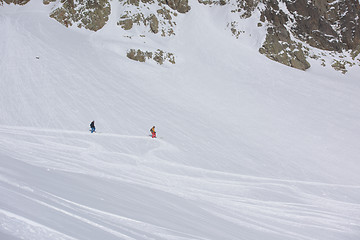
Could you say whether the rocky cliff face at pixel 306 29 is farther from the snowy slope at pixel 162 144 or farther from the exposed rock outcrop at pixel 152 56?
the exposed rock outcrop at pixel 152 56

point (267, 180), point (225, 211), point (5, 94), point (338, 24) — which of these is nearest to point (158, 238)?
point (225, 211)

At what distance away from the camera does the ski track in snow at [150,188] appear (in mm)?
4633

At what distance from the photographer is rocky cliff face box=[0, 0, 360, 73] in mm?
32344

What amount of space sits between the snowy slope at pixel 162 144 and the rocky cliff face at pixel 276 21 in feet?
8.38

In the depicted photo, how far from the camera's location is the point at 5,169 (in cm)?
584

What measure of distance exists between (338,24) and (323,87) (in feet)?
83.1

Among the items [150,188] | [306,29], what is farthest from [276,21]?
[150,188]

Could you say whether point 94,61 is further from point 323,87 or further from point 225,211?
point 323,87

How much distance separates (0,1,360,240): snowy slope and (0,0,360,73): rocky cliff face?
101 inches

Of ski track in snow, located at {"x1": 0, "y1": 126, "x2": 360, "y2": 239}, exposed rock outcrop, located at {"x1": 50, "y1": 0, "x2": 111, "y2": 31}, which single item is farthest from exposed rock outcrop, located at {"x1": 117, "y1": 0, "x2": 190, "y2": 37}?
ski track in snow, located at {"x1": 0, "y1": 126, "x2": 360, "y2": 239}

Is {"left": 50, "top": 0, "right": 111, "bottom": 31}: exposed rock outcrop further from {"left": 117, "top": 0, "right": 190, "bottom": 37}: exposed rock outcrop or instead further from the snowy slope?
{"left": 117, "top": 0, "right": 190, "bottom": 37}: exposed rock outcrop

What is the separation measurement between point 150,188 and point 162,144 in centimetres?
532

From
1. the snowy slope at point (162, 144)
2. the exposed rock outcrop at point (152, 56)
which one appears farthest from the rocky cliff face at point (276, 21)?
the snowy slope at point (162, 144)

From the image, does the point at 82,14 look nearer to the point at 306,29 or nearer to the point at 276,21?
the point at 276,21
